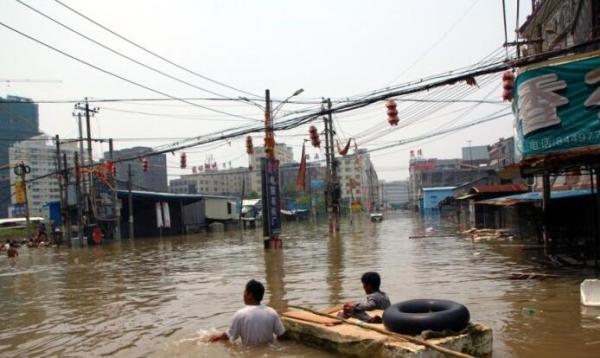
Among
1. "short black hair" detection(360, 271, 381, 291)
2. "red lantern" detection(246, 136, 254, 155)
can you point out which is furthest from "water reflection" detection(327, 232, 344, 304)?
"red lantern" detection(246, 136, 254, 155)

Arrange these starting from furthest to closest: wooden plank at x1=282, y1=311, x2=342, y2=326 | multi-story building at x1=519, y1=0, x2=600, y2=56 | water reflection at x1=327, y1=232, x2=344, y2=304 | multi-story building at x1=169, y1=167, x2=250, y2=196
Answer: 1. multi-story building at x1=169, y1=167, x2=250, y2=196
2. multi-story building at x1=519, y1=0, x2=600, y2=56
3. water reflection at x1=327, y1=232, x2=344, y2=304
4. wooden plank at x1=282, y1=311, x2=342, y2=326

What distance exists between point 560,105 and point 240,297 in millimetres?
9543

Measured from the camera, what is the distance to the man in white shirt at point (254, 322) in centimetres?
817

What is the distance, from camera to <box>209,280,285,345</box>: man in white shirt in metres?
8.17

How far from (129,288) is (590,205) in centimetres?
1816

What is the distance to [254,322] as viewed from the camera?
26.9 feet

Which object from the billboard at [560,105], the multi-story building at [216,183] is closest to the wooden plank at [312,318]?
the billboard at [560,105]

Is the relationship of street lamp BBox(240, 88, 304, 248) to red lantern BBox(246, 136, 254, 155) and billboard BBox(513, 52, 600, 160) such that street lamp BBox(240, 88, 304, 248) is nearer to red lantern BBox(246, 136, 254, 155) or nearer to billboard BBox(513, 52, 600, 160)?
red lantern BBox(246, 136, 254, 155)

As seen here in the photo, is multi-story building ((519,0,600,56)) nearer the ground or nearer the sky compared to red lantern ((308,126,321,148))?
nearer the sky

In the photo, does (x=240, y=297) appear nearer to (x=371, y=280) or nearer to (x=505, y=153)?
A: (x=371, y=280)

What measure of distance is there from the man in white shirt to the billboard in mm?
8632

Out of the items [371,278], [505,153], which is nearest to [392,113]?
[371,278]

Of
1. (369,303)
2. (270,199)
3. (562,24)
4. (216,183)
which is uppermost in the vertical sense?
(562,24)

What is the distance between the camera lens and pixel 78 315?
13.5 m
